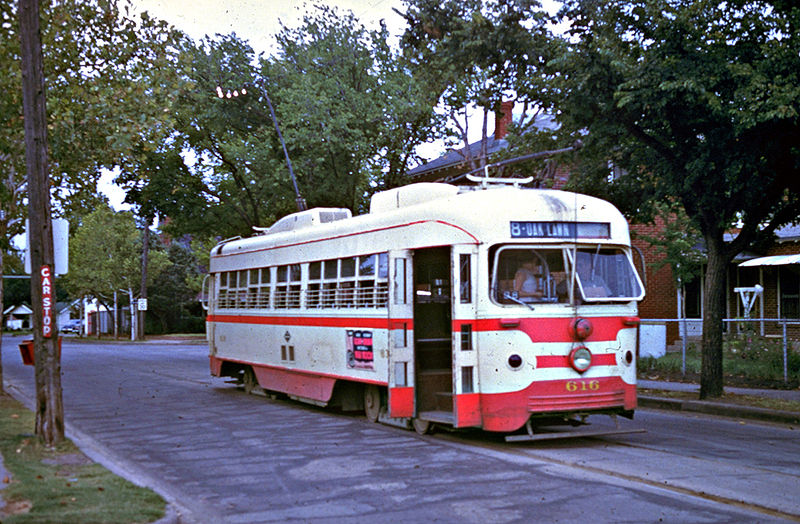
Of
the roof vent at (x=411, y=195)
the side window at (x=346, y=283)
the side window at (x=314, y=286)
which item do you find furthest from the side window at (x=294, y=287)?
the roof vent at (x=411, y=195)

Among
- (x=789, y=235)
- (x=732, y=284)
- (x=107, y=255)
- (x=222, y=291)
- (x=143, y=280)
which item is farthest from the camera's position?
(x=107, y=255)

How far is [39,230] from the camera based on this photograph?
11.2m

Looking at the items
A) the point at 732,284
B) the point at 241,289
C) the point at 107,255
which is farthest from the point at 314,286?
the point at 107,255

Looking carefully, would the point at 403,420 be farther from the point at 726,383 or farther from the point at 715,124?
the point at 726,383

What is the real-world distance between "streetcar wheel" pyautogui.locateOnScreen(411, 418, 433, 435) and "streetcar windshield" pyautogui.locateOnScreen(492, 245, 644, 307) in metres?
2.20

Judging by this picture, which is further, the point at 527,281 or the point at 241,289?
the point at 241,289

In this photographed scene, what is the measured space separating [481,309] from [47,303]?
214 inches

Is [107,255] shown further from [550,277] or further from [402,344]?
[550,277]

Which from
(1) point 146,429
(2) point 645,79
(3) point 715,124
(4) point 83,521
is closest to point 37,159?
(1) point 146,429

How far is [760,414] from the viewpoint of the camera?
46.9 feet

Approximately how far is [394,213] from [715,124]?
5.97m

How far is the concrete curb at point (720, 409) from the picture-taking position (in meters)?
14.0

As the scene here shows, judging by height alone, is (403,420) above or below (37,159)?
below

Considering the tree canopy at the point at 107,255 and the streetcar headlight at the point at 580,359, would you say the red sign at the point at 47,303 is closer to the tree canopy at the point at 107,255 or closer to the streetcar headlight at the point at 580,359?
the streetcar headlight at the point at 580,359
